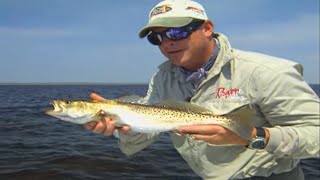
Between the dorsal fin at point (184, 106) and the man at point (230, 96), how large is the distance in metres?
0.17

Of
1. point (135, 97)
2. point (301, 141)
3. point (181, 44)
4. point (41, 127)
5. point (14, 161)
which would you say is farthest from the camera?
point (41, 127)

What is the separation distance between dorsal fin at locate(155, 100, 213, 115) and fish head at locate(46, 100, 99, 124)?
2.87 ft

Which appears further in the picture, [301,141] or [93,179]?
[93,179]

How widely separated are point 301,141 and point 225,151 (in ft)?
3.05

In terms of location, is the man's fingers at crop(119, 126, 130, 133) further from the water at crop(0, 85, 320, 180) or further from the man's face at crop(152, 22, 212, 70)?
the water at crop(0, 85, 320, 180)

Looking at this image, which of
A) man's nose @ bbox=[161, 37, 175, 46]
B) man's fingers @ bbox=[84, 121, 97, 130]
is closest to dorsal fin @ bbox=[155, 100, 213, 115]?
man's nose @ bbox=[161, 37, 175, 46]

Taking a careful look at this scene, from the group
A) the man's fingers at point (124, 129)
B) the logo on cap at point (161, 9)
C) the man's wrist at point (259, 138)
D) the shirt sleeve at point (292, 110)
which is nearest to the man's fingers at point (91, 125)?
the man's fingers at point (124, 129)

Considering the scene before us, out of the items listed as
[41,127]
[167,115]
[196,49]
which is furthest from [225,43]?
[41,127]

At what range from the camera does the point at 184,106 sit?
15.7ft

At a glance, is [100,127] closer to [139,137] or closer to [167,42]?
[139,137]

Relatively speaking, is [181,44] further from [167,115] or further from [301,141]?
[301,141]

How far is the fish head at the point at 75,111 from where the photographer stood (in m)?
4.90

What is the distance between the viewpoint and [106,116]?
16.1 ft

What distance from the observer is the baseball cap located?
4.62 m
